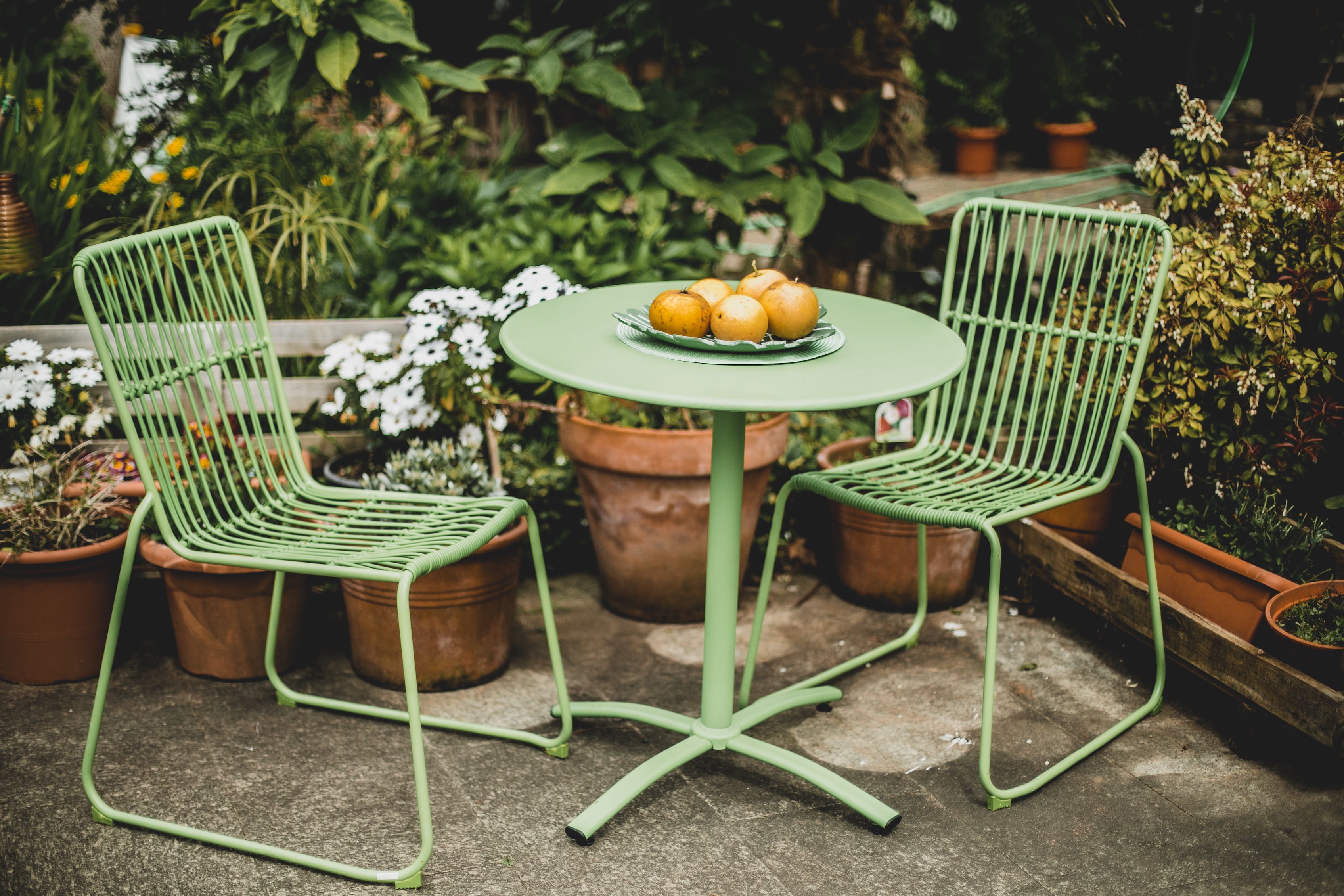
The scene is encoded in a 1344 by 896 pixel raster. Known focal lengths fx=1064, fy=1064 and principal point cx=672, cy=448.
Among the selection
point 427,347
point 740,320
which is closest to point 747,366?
point 740,320

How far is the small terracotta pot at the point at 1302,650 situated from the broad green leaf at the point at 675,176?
2085 mm

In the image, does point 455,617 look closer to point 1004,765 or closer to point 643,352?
Answer: point 643,352

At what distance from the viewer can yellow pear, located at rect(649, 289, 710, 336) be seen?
2.01 meters

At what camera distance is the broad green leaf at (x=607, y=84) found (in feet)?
11.2

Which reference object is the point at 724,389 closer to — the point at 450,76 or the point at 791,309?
the point at 791,309

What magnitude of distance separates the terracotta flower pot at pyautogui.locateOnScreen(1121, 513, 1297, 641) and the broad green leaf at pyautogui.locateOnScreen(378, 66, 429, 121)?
2325 millimetres

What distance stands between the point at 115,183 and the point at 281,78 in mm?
907

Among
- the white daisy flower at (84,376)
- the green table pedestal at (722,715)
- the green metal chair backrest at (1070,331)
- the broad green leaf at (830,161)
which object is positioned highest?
the broad green leaf at (830,161)

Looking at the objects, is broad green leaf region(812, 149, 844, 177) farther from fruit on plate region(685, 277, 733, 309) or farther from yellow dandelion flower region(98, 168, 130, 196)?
yellow dandelion flower region(98, 168, 130, 196)

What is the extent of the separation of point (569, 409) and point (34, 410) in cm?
149

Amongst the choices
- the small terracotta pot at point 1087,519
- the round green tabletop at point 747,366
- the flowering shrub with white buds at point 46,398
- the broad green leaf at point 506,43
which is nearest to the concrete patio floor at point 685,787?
the small terracotta pot at point 1087,519

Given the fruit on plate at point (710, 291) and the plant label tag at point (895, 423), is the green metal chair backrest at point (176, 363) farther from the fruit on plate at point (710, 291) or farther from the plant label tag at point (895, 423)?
the plant label tag at point (895, 423)

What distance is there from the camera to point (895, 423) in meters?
3.16

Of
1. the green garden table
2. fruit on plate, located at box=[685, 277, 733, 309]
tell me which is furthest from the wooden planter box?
fruit on plate, located at box=[685, 277, 733, 309]
